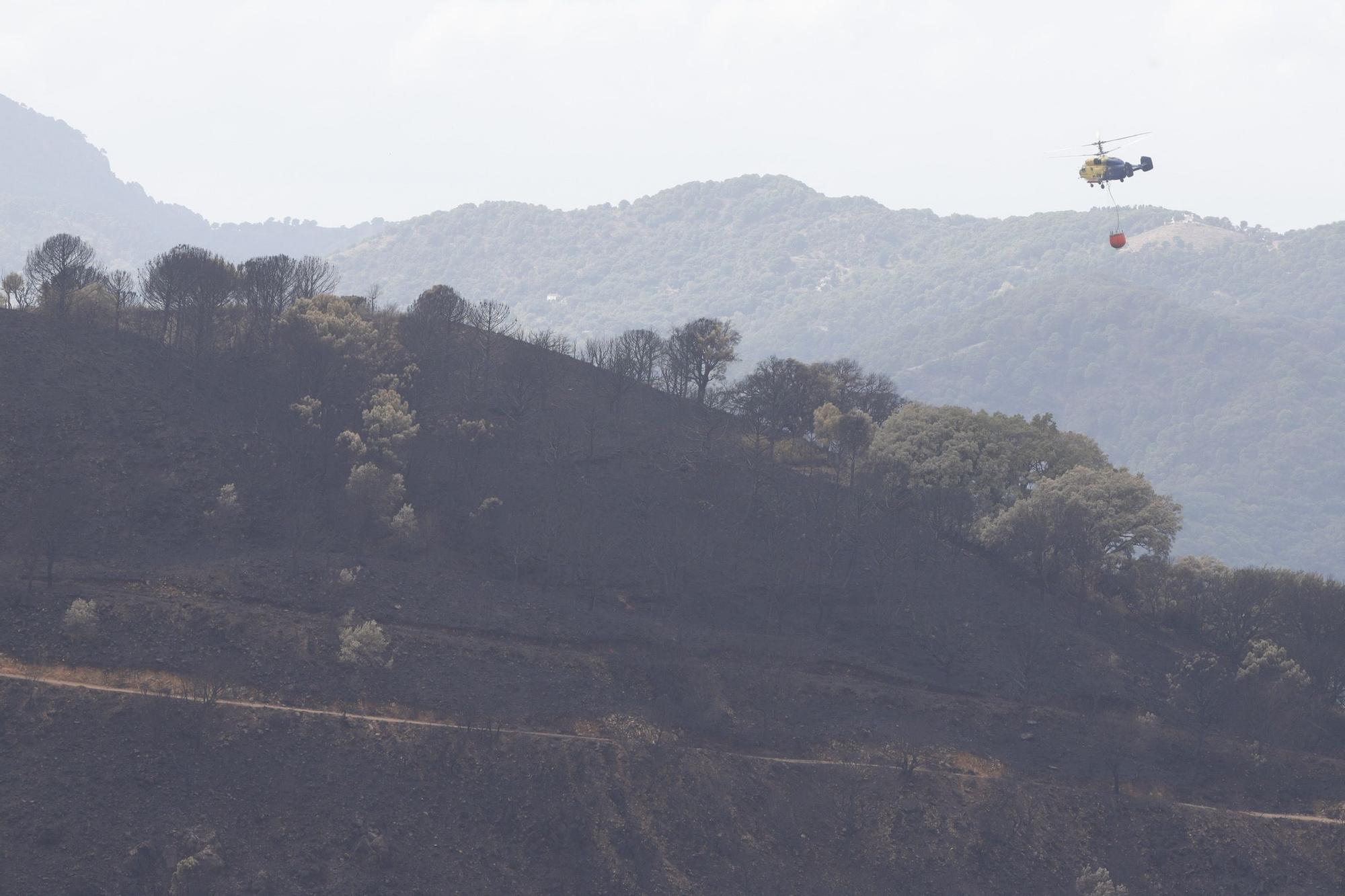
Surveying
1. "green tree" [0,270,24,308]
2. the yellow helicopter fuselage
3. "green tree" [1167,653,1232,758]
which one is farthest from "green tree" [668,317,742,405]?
"green tree" [0,270,24,308]

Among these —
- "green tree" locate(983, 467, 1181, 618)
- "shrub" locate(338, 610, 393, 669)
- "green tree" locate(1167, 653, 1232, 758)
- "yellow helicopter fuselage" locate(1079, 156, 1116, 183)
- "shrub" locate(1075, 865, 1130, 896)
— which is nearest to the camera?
"shrub" locate(1075, 865, 1130, 896)

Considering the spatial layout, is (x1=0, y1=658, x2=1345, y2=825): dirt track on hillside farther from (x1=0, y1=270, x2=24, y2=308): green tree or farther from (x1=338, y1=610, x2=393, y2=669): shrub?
(x1=0, y1=270, x2=24, y2=308): green tree

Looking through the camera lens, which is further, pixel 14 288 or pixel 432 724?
pixel 14 288

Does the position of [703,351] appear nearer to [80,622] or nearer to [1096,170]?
[1096,170]

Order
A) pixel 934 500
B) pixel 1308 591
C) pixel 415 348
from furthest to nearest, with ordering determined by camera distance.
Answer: pixel 415 348, pixel 934 500, pixel 1308 591

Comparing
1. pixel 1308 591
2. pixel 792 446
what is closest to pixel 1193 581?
pixel 1308 591

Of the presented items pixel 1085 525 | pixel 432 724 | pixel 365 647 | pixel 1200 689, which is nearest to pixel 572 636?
pixel 365 647

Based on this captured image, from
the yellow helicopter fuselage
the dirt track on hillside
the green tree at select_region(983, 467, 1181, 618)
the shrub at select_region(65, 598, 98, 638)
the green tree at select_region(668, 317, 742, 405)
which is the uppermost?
the yellow helicopter fuselage

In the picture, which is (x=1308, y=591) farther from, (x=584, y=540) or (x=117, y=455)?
(x=117, y=455)

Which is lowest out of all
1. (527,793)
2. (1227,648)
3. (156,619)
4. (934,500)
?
(527,793)

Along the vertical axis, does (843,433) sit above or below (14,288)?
below

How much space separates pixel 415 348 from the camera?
113 m

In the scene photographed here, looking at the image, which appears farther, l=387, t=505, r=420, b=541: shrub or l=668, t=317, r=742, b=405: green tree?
l=668, t=317, r=742, b=405: green tree

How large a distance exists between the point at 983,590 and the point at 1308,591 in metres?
23.1
